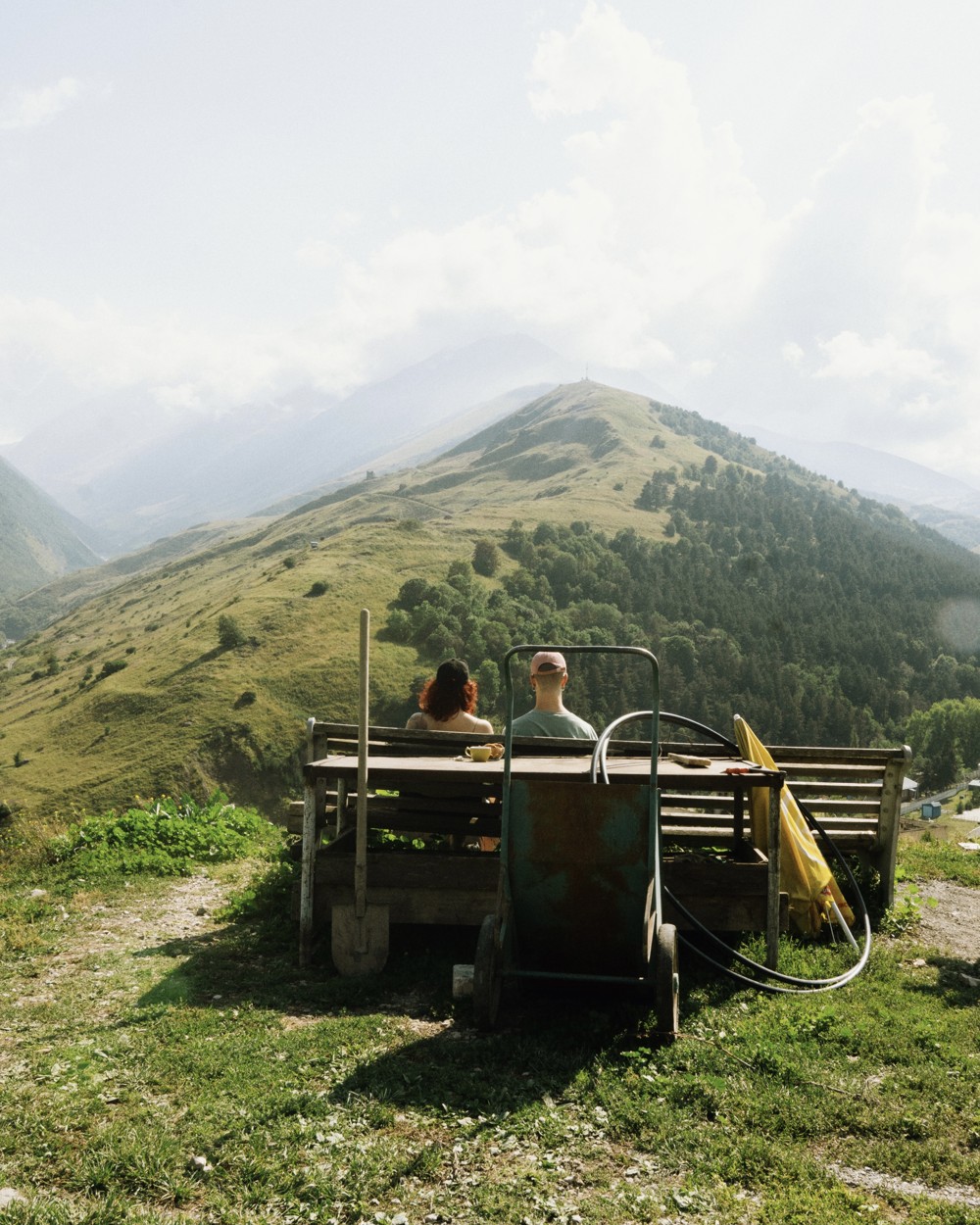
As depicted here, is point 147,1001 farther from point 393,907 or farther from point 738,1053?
point 738,1053

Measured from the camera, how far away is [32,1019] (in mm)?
5852

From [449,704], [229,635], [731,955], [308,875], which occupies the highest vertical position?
[449,704]

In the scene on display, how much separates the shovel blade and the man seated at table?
79.3 inches

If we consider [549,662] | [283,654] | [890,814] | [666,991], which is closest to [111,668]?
[283,654]

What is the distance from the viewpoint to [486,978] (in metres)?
5.43

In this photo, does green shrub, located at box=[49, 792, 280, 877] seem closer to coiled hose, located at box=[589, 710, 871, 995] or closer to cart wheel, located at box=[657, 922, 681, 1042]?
coiled hose, located at box=[589, 710, 871, 995]

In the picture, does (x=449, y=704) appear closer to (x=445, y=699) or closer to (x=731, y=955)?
(x=445, y=699)

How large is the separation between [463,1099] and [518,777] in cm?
198

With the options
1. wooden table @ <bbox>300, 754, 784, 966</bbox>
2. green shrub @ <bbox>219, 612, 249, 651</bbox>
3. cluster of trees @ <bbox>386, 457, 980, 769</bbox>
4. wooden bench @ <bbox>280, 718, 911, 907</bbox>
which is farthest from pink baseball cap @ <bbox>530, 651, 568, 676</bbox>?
green shrub @ <bbox>219, 612, 249, 651</bbox>

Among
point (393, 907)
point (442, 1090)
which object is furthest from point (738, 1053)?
point (393, 907)

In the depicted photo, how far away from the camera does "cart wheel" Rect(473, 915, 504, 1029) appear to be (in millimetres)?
5434

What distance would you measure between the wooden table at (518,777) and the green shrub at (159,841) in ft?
13.4

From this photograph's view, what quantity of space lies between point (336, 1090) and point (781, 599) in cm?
16828

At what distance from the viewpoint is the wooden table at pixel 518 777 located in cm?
650
